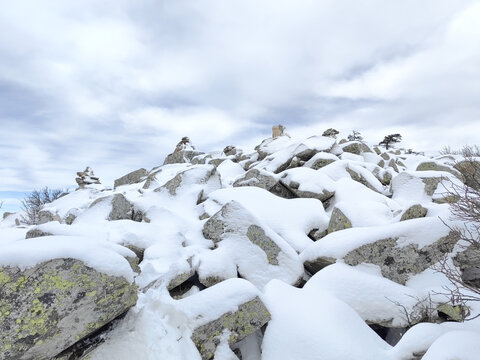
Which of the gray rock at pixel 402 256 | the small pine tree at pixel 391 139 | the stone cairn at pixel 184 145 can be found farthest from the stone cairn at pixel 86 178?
the small pine tree at pixel 391 139

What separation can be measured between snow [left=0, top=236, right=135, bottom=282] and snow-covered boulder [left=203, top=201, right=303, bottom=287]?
327 centimetres

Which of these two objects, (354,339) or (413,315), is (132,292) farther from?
(413,315)

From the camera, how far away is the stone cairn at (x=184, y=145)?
34.8m

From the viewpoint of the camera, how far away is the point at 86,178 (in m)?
26.1

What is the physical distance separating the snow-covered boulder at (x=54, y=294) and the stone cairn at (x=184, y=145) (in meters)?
30.7

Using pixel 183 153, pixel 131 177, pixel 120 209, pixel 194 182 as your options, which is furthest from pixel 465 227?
pixel 183 153

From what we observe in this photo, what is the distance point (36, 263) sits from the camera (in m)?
4.14

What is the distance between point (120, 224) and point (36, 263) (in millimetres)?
5635

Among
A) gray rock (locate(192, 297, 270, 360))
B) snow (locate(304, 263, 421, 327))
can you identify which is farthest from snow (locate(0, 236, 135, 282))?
snow (locate(304, 263, 421, 327))

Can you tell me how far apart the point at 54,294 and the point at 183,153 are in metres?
29.8

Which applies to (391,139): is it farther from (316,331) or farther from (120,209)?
(316,331)

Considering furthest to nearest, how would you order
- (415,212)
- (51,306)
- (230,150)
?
(230,150) → (415,212) → (51,306)

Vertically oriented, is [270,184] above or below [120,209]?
above

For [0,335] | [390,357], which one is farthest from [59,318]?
[390,357]
